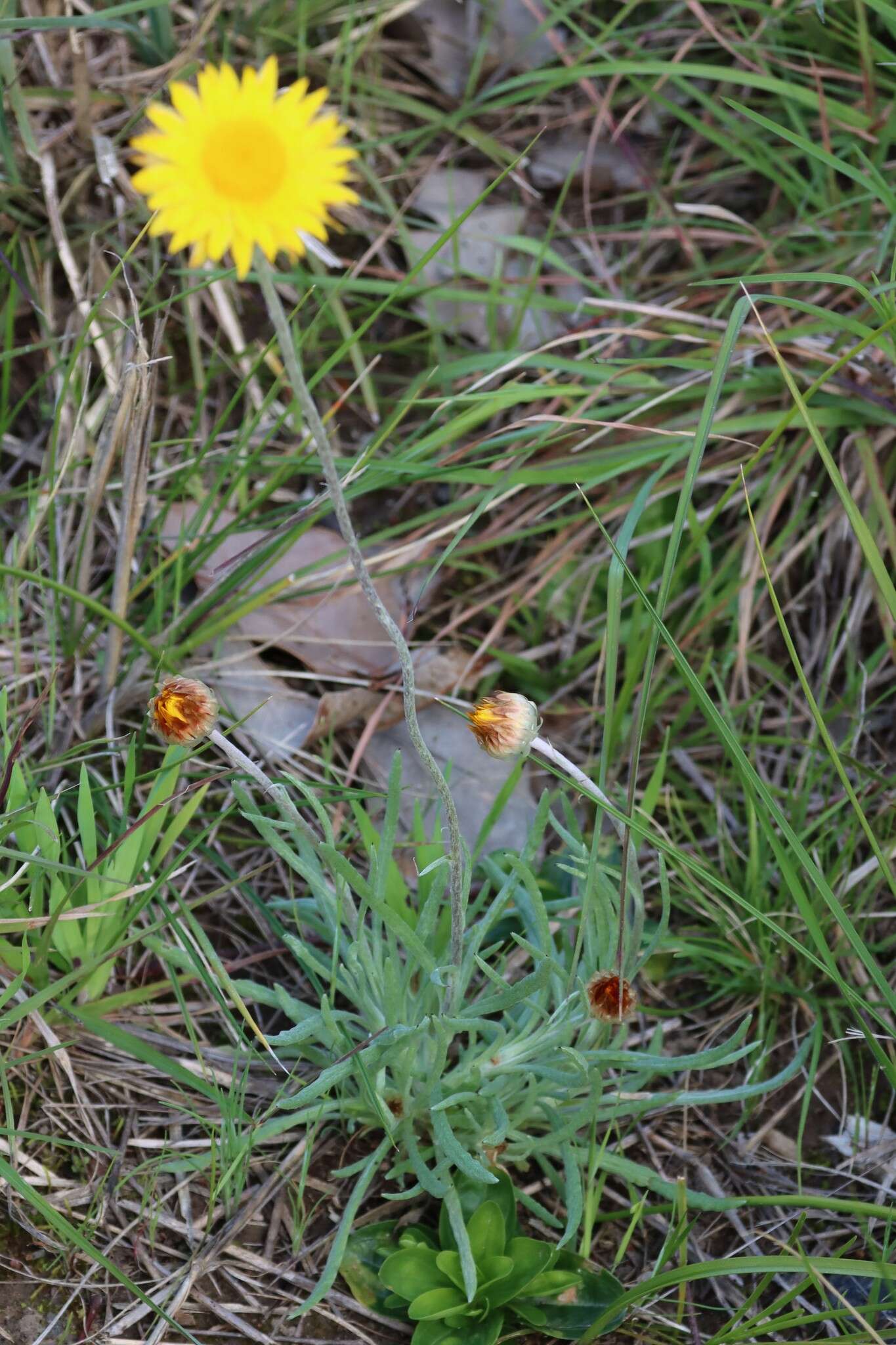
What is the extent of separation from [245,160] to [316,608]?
3.87ft

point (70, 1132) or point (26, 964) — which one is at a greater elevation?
point (26, 964)

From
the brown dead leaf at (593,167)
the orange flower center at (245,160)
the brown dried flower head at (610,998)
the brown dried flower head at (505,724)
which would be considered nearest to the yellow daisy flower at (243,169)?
the orange flower center at (245,160)

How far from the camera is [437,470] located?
1.85 metres

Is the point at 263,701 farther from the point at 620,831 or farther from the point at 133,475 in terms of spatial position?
the point at 620,831

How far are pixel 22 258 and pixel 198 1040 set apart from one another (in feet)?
4.70

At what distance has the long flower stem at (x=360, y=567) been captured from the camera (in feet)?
2.57

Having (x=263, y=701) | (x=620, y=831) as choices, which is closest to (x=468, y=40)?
(x=263, y=701)

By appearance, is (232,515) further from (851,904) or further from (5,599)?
(851,904)

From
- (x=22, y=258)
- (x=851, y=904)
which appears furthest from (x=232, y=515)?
(x=851, y=904)

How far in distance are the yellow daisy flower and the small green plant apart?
3.46 ft

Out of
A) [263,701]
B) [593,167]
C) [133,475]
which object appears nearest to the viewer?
[133,475]

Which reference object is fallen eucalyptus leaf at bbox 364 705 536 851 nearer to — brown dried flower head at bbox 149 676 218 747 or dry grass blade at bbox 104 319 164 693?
dry grass blade at bbox 104 319 164 693

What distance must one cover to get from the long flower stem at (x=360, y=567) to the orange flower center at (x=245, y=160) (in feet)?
0.14

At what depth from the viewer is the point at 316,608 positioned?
6.39 ft
